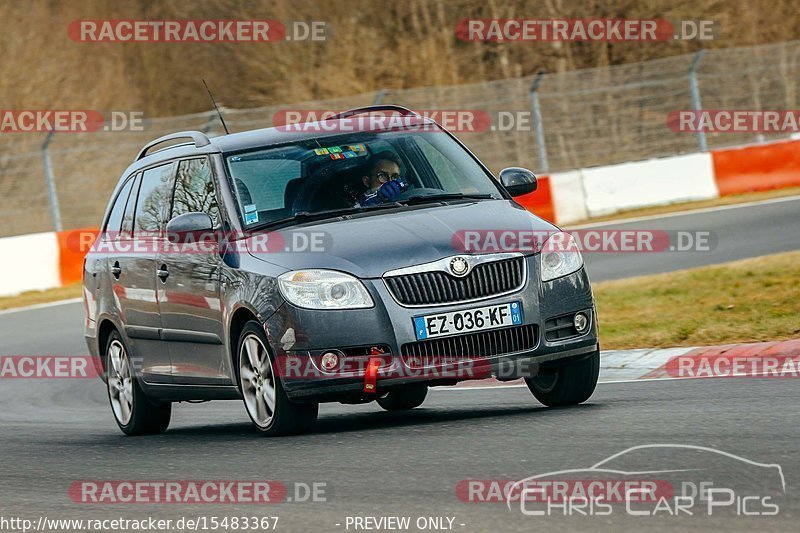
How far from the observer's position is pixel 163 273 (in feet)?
31.1

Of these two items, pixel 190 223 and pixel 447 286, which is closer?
pixel 447 286

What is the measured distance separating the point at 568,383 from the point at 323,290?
1.68m

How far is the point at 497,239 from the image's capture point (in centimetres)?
827

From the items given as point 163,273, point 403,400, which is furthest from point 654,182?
point 163,273

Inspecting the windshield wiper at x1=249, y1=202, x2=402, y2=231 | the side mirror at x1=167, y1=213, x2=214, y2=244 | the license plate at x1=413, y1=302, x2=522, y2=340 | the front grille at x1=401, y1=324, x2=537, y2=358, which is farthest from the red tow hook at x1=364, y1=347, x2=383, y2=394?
the side mirror at x1=167, y1=213, x2=214, y2=244

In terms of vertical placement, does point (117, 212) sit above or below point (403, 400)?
above

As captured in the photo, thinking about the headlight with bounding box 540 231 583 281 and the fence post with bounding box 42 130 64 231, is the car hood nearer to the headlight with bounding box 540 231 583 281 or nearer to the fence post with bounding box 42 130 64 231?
the headlight with bounding box 540 231 583 281

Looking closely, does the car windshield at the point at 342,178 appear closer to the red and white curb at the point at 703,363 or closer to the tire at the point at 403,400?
the tire at the point at 403,400

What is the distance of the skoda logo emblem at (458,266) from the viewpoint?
26.3 ft

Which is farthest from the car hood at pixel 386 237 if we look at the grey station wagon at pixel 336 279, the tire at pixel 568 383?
the tire at pixel 568 383

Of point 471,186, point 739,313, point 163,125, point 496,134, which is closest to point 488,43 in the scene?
point 496,134

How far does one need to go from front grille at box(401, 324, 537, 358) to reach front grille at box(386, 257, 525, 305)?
21cm

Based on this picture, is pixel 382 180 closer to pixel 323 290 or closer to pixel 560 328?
pixel 323 290

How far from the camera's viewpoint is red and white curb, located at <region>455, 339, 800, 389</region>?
32.9ft
